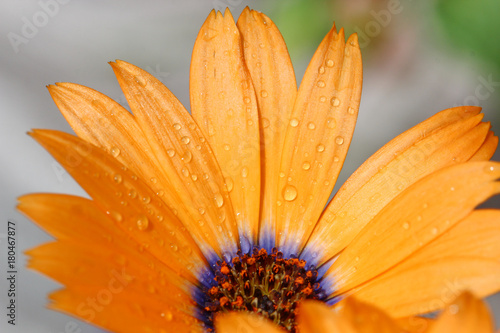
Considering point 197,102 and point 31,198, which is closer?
A: point 31,198

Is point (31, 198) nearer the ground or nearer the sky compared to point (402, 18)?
nearer the ground

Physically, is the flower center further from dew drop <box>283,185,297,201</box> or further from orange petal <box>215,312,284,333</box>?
orange petal <box>215,312,284,333</box>

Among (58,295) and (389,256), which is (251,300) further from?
(58,295)

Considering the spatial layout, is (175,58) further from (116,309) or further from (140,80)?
(116,309)

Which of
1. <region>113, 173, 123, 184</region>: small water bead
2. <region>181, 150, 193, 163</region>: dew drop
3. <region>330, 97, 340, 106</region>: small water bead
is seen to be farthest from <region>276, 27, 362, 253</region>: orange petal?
<region>113, 173, 123, 184</region>: small water bead

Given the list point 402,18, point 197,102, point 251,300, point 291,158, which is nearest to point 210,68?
point 197,102

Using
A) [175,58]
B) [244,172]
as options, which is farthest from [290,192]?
[175,58]

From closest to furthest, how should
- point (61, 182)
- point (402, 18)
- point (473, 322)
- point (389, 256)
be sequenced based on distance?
point (473, 322) < point (389, 256) < point (61, 182) < point (402, 18)
